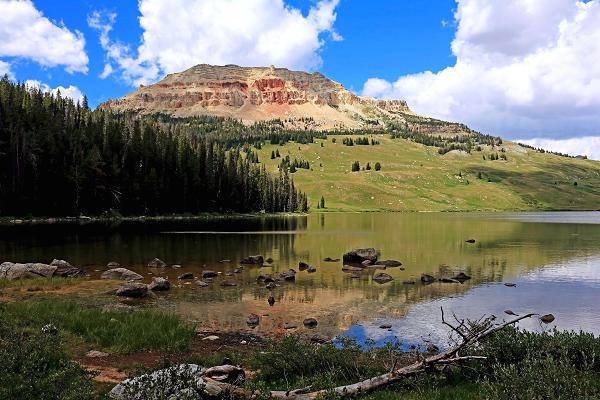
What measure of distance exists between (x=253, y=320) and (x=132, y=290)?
1181 centimetres

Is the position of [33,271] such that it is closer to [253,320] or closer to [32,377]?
[253,320]

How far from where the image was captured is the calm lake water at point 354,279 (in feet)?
111

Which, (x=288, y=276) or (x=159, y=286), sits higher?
(x=159, y=286)

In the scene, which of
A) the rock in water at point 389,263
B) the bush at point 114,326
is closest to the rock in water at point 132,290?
the bush at point 114,326

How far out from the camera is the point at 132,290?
125 ft

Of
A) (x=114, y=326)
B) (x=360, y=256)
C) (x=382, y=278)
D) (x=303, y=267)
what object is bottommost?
(x=382, y=278)

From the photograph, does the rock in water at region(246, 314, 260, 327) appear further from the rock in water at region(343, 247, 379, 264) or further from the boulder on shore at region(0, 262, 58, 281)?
the rock in water at region(343, 247, 379, 264)

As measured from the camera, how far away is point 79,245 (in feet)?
244

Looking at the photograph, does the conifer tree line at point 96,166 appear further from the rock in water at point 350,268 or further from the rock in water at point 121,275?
the rock in water at point 350,268

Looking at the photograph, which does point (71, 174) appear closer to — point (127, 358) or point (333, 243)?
point (333, 243)

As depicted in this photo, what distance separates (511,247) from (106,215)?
362ft

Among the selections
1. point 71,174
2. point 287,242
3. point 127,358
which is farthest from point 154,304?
point 71,174

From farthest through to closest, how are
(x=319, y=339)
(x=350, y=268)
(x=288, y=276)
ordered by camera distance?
(x=350, y=268)
(x=288, y=276)
(x=319, y=339)

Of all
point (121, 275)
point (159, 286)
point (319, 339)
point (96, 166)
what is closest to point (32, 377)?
point (319, 339)
